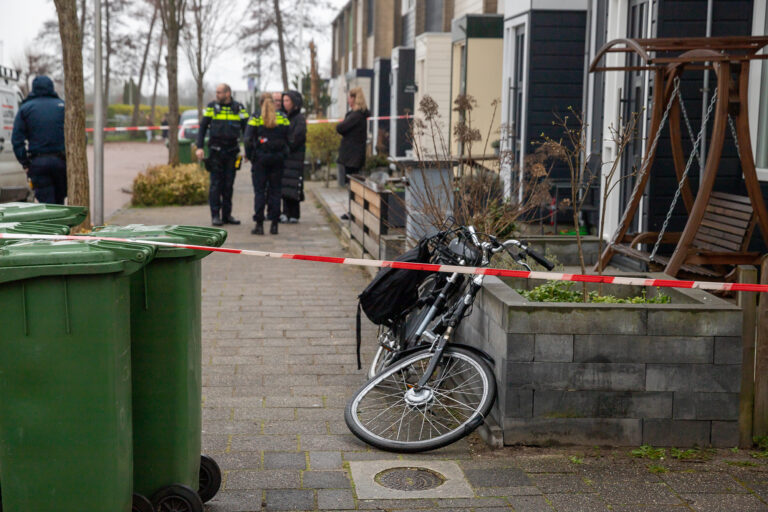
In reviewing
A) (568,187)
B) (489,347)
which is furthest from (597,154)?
(489,347)

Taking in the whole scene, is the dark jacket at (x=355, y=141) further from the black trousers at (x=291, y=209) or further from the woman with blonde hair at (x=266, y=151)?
the woman with blonde hair at (x=266, y=151)

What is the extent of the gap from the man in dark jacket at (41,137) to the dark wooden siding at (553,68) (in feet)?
19.0

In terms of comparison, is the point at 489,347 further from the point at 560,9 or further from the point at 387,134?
the point at 387,134

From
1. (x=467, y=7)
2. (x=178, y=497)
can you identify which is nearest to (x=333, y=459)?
(x=178, y=497)

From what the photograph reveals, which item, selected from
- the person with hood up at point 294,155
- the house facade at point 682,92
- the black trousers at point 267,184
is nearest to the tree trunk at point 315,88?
the person with hood up at point 294,155

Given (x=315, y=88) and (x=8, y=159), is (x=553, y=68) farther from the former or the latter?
(x=315, y=88)

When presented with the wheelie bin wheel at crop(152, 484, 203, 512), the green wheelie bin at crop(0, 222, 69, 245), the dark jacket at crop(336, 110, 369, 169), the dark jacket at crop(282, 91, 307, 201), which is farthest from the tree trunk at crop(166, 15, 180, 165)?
the wheelie bin wheel at crop(152, 484, 203, 512)

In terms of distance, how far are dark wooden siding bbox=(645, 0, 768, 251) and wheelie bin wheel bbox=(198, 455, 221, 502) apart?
5614 millimetres

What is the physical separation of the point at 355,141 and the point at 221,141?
77.8 inches

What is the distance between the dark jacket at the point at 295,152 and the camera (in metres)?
13.9

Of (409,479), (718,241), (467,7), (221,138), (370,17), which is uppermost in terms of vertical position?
(370,17)

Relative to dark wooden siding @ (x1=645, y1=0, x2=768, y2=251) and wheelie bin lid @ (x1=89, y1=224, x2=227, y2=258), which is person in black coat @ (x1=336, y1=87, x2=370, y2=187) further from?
wheelie bin lid @ (x1=89, y1=224, x2=227, y2=258)

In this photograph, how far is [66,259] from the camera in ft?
11.2

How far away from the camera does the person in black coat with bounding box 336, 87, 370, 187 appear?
14.5 meters
